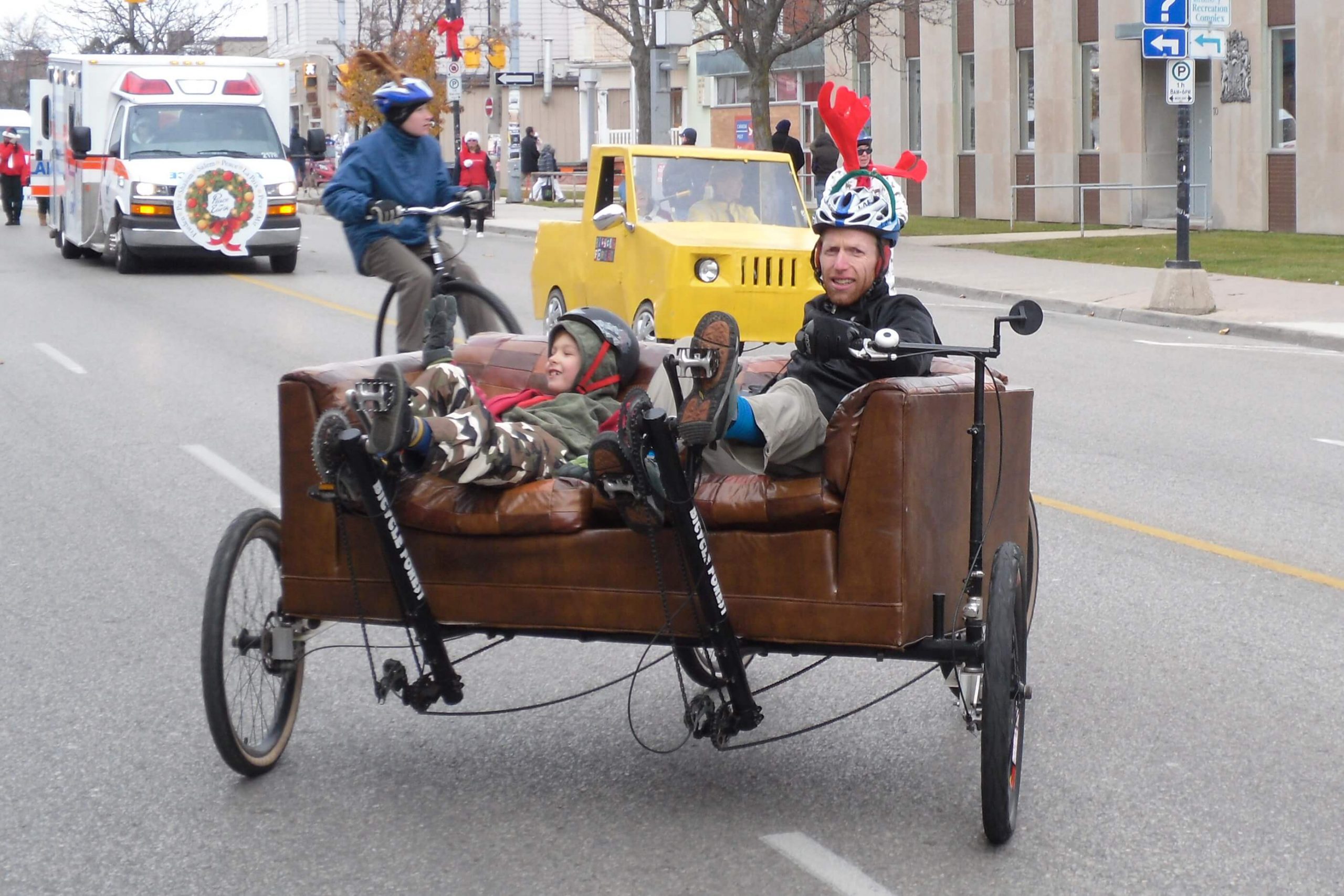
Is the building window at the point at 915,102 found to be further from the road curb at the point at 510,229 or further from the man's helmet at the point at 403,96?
the man's helmet at the point at 403,96

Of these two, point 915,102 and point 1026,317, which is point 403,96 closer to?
point 1026,317

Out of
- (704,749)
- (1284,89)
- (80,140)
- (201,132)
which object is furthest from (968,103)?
(704,749)

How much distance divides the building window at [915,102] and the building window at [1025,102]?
4226 millimetres

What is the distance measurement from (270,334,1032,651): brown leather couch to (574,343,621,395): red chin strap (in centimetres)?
70

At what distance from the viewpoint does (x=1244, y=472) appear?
970 cm

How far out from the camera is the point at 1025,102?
36.4 meters

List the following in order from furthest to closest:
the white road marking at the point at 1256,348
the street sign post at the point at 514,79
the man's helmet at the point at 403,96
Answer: the street sign post at the point at 514,79
the white road marking at the point at 1256,348
the man's helmet at the point at 403,96

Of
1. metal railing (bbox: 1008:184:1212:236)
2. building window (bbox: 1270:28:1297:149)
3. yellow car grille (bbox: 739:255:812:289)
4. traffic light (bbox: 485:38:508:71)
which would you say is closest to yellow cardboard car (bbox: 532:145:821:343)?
yellow car grille (bbox: 739:255:812:289)

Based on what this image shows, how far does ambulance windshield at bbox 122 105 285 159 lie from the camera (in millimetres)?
22250

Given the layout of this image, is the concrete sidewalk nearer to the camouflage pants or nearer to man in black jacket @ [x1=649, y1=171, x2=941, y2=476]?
man in black jacket @ [x1=649, y1=171, x2=941, y2=476]

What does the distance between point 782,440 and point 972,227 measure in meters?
30.4

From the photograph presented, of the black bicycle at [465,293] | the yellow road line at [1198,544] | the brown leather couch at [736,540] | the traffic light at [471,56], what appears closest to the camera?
the brown leather couch at [736,540]

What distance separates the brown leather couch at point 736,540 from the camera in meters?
4.28

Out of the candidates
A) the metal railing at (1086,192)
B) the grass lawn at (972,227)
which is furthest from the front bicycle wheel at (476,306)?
the grass lawn at (972,227)
